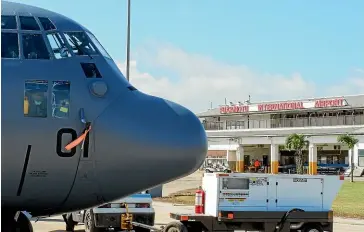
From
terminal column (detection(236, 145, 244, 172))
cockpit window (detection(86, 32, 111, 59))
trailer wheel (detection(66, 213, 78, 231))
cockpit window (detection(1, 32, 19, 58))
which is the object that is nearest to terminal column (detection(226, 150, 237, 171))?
terminal column (detection(236, 145, 244, 172))

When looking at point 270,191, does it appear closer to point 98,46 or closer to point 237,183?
point 237,183

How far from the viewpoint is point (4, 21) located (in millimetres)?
7660

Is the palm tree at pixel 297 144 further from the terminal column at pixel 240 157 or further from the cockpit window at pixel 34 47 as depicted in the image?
the cockpit window at pixel 34 47

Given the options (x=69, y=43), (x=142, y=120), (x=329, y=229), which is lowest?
(x=329, y=229)

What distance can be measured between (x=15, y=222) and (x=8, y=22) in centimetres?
261

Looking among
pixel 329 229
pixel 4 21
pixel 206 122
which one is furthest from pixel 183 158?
pixel 206 122

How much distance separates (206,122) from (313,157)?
2662 cm

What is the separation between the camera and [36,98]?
741cm

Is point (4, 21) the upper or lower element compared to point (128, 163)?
upper

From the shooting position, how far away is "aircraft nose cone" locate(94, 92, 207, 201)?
743 cm

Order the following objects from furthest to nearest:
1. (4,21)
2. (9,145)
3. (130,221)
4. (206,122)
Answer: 1. (206,122)
2. (130,221)
3. (4,21)
4. (9,145)

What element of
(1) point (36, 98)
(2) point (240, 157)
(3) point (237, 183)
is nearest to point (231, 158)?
(2) point (240, 157)

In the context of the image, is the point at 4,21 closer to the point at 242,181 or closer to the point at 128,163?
the point at 128,163

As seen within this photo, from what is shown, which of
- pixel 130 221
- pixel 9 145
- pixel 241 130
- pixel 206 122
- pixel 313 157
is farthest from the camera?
pixel 206 122
